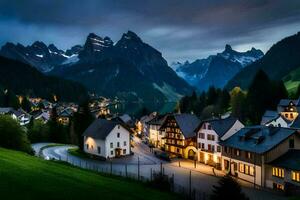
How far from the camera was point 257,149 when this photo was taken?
206ft

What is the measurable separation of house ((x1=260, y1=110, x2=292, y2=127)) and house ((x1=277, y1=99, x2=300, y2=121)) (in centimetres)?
656

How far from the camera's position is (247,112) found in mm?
132625

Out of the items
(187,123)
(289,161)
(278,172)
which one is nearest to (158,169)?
(187,123)

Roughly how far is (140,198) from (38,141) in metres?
90.2

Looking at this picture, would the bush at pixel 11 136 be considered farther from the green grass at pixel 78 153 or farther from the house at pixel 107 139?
the house at pixel 107 139

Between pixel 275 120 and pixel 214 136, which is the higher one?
pixel 275 120

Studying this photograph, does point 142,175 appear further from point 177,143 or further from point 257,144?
point 177,143

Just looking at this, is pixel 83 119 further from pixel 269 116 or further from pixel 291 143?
pixel 291 143

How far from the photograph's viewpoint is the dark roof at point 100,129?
89.8 m

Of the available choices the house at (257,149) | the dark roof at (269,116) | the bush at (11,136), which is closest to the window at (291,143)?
the house at (257,149)

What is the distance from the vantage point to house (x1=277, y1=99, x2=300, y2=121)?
121000 millimetres

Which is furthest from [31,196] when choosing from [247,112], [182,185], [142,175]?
[247,112]

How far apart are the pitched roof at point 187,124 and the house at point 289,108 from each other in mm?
38749

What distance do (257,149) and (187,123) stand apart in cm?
3244
